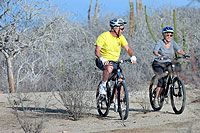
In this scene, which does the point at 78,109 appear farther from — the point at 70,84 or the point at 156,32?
the point at 156,32

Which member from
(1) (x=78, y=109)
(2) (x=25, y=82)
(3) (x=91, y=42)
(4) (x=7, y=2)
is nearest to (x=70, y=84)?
(1) (x=78, y=109)

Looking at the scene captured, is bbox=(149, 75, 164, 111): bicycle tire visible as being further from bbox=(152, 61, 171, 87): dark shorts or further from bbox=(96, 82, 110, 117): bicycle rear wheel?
bbox=(96, 82, 110, 117): bicycle rear wheel

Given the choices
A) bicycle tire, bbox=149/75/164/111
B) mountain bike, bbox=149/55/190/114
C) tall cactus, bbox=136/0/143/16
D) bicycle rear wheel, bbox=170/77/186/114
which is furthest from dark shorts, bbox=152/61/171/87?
tall cactus, bbox=136/0/143/16

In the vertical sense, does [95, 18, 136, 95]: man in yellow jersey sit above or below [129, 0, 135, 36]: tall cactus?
below

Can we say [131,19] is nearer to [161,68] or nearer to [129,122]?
[161,68]

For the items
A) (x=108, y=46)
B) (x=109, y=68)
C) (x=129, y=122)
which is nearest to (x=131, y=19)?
(x=108, y=46)

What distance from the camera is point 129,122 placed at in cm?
1177

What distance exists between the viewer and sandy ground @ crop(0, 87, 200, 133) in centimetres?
1064

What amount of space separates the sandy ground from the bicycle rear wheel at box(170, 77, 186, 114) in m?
0.14

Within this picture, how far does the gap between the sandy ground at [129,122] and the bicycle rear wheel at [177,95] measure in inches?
5.5

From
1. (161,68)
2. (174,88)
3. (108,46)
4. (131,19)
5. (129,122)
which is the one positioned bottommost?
(129,122)

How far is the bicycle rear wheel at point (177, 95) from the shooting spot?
12530 mm

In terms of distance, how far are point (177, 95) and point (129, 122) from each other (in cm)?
146

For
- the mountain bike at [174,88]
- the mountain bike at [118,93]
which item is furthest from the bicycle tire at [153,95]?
the mountain bike at [118,93]
